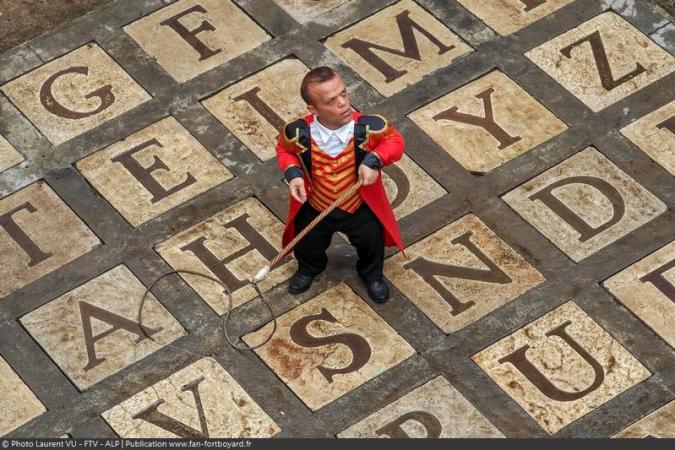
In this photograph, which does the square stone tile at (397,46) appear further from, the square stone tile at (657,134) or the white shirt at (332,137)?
the white shirt at (332,137)

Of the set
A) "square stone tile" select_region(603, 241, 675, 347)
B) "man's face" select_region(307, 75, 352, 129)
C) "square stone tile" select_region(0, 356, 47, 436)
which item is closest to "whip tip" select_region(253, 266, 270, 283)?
"man's face" select_region(307, 75, 352, 129)

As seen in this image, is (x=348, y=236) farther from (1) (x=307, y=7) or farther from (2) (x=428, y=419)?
(1) (x=307, y=7)

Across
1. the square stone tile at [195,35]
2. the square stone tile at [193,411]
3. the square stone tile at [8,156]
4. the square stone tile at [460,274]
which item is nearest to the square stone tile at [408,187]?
the square stone tile at [460,274]

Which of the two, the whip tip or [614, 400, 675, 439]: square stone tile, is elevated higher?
the whip tip

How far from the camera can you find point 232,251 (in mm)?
11555

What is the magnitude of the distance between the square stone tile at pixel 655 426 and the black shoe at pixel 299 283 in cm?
234

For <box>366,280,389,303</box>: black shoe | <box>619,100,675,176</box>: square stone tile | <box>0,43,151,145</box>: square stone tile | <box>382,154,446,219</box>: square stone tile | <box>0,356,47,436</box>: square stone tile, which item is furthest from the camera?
<box>0,43,151,145</box>: square stone tile

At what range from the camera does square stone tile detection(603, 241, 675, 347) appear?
11.0 metres

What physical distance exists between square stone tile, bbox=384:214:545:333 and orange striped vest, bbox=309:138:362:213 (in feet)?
3.15

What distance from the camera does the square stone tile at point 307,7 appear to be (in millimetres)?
13188

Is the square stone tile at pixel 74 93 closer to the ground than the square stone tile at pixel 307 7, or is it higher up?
closer to the ground

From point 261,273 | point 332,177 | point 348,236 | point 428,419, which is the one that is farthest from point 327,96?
point 428,419

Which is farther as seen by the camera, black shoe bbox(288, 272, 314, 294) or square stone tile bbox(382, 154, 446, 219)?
square stone tile bbox(382, 154, 446, 219)

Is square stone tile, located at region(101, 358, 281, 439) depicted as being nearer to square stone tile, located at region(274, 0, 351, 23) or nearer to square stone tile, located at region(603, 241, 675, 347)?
square stone tile, located at region(603, 241, 675, 347)
